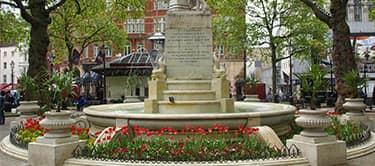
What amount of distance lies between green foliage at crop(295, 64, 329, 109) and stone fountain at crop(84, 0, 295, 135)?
5.39 ft

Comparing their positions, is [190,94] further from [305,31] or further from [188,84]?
[305,31]

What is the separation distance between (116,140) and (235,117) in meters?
3.03

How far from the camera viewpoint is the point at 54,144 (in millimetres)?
8102

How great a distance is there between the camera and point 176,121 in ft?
31.1

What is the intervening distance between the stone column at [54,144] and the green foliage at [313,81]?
5418 mm

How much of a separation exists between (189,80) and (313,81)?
202 inches

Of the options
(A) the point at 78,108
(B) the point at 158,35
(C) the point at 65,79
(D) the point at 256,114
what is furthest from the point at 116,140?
(A) the point at 78,108

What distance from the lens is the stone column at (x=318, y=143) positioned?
7.85 metres

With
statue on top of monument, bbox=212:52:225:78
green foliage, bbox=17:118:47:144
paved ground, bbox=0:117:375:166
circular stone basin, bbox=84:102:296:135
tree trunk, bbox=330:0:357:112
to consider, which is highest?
tree trunk, bbox=330:0:357:112

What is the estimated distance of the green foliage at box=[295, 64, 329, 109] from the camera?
8.66 meters

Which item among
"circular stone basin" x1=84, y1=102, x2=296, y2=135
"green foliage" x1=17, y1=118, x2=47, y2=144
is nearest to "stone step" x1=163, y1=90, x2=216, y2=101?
"circular stone basin" x1=84, y1=102, x2=296, y2=135

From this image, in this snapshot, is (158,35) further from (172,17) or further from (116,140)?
(116,140)

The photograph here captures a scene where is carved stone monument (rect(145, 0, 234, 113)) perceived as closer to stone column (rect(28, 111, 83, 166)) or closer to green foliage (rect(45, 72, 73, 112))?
green foliage (rect(45, 72, 73, 112))

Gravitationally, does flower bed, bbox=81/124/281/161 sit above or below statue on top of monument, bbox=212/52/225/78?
below
